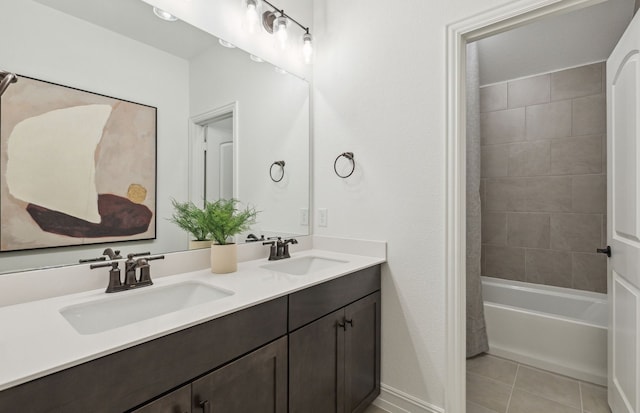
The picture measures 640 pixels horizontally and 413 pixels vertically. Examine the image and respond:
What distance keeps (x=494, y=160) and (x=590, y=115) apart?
76cm

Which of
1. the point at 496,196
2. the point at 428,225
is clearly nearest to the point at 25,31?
the point at 428,225

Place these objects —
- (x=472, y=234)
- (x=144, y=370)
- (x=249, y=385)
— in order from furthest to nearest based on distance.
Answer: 1. (x=472, y=234)
2. (x=249, y=385)
3. (x=144, y=370)

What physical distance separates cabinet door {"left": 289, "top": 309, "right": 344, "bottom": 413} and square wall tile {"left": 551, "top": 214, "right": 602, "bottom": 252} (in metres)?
2.32

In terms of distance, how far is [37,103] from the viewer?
108cm

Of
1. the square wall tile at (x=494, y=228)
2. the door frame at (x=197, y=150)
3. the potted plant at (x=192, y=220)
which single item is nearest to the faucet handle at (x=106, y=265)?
the potted plant at (x=192, y=220)

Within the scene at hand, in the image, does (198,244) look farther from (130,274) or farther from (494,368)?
(494,368)

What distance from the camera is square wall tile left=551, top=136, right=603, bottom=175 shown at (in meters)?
2.52

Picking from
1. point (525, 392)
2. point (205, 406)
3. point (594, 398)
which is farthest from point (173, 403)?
point (594, 398)

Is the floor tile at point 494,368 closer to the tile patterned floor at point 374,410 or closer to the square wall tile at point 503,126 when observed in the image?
the tile patterned floor at point 374,410

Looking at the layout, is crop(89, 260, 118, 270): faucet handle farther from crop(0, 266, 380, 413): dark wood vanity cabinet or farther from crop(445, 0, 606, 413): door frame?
crop(445, 0, 606, 413): door frame

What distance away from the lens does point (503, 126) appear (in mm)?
2949

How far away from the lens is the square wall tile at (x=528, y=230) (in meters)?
2.75

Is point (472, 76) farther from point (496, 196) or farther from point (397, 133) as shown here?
point (496, 196)

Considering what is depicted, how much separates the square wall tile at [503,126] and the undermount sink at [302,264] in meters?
2.22
